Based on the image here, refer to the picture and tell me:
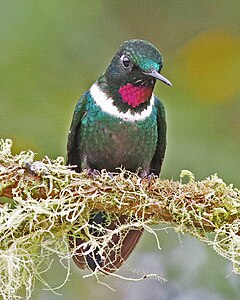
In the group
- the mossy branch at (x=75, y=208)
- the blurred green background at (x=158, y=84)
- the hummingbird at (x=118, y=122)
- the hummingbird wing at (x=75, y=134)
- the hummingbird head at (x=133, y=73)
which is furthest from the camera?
the blurred green background at (x=158, y=84)

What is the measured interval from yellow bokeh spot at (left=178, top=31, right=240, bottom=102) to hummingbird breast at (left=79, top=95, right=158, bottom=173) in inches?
20.8

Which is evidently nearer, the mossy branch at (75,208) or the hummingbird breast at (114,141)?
the mossy branch at (75,208)

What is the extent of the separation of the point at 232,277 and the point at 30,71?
4.60 feet

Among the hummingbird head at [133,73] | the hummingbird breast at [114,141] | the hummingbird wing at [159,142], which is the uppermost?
the hummingbird wing at [159,142]

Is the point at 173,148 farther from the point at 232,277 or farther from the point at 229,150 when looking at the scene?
the point at 232,277

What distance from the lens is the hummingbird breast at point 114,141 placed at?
3387 mm

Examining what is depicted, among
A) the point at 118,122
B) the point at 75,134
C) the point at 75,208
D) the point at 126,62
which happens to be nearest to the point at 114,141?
the point at 118,122

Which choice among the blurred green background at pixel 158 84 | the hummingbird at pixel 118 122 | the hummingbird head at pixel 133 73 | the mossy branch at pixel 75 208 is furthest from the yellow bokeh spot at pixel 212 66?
the mossy branch at pixel 75 208

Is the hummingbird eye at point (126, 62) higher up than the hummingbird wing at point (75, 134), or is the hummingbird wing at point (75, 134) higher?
the hummingbird eye at point (126, 62)

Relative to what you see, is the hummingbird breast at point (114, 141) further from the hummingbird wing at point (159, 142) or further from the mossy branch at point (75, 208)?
the mossy branch at point (75, 208)

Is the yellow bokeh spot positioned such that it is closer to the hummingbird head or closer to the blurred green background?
the blurred green background

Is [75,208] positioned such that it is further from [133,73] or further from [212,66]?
[212,66]

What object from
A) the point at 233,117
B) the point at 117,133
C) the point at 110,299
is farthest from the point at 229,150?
the point at 110,299

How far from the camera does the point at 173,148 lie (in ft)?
12.0
